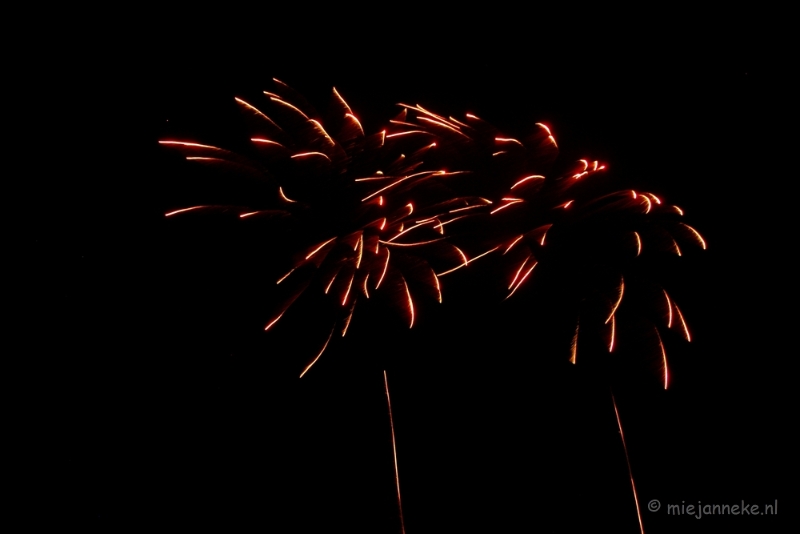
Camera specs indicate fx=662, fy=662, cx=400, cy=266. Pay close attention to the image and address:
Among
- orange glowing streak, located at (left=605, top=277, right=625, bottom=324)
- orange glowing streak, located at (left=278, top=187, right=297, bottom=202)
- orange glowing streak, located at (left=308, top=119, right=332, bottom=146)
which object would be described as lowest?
orange glowing streak, located at (left=605, top=277, right=625, bottom=324)

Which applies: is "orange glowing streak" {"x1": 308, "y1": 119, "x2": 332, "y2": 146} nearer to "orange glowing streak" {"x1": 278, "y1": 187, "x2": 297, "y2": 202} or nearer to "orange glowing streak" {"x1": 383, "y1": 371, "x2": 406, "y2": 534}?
"orange glowing streak" {"x1": 278, "y1": 187, "x2": 297, "y2": 202}

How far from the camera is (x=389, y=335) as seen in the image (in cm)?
433

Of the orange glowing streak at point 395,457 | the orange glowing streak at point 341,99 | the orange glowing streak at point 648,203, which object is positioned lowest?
the orange glowing streak at point 395,457

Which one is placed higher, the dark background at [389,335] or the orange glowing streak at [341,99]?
the orange glowing streak at [341,99]

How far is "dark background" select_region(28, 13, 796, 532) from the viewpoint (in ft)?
12.7

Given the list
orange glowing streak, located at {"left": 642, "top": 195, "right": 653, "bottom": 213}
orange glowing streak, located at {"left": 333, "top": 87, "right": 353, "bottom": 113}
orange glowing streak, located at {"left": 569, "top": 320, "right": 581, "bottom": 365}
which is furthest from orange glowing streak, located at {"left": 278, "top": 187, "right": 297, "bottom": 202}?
orange glowing streak, located at {"left": 642, "top": 195, "right": 653, "bottom": 213}

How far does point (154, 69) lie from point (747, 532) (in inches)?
181

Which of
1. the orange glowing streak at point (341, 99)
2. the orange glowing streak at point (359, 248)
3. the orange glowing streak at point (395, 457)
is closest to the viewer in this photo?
the orange glowing streak at point (359, 248)

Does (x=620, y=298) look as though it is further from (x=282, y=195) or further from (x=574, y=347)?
(x=282, y=195)

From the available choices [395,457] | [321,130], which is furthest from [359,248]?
[395,457]

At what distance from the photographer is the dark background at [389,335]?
12.7ft

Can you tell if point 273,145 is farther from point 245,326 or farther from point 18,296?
point 18,296

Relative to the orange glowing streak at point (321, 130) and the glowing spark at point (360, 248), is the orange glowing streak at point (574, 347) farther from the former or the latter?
the orange glowing streak at point (321, 130)

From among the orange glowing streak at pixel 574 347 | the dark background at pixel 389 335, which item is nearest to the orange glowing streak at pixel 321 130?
the dark background at pixel 389 335
